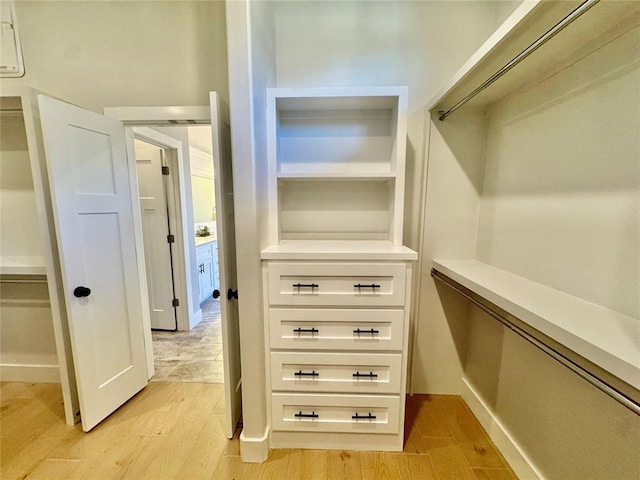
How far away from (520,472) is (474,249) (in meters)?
1.20

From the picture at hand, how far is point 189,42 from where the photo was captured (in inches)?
65.8

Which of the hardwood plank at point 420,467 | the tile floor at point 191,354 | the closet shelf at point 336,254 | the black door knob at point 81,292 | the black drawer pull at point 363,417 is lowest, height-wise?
the tile floor at point 191,354

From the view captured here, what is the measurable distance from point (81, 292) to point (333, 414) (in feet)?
5.24

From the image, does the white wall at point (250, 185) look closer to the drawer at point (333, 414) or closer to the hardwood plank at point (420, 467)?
the drawer at point (333, 414)

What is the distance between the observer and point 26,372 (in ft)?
6.63

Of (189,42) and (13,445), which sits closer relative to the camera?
(13,445)

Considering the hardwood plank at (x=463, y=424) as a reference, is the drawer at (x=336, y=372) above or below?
above

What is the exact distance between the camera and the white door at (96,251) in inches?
55.9

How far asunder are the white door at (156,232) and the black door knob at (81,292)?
4.34 feet

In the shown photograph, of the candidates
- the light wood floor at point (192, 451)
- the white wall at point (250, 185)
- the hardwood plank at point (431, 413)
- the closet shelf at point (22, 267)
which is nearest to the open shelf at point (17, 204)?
the closet shelf at point (22, 267)

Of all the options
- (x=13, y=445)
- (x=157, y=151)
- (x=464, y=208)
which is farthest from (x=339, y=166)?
(x=13, y=445)

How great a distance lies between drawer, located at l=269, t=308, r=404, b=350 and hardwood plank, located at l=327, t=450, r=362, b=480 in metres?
0.62

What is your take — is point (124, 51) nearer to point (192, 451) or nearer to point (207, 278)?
point (192, 451)

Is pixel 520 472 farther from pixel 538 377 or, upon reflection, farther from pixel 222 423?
pixel 222 423
